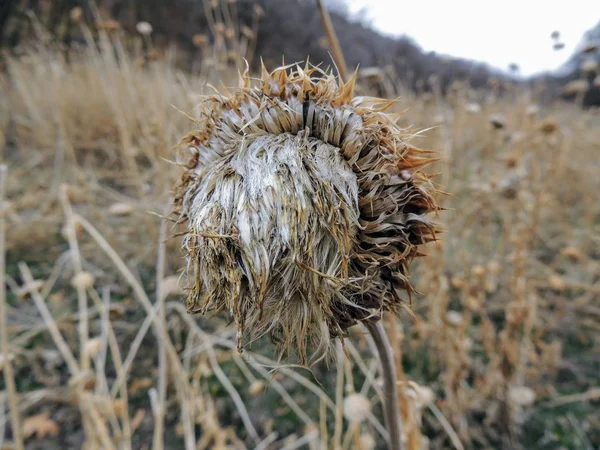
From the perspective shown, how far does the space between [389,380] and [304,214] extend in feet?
1.22

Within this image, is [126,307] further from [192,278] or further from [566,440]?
[566,440]

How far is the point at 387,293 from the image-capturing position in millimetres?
729

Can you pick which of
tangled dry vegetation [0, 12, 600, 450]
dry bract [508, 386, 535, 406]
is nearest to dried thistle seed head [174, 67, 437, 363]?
tangled dry vegetation [0, 12, 600, 450]

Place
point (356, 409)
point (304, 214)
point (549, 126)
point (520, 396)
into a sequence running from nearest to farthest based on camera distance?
point (304, 214) < point (356, 409) < point (520, 396) < point (549, 126)

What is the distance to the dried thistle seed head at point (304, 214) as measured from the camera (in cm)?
69

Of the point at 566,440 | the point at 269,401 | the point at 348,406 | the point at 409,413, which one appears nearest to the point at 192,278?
the point at 409,413

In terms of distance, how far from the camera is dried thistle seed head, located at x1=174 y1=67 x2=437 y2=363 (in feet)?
2.27

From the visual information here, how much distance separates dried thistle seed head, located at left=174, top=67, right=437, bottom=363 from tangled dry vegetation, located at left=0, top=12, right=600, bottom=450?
0.91 ft

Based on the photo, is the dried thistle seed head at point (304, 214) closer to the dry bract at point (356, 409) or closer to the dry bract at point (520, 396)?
the dry bract at point (356, 409)

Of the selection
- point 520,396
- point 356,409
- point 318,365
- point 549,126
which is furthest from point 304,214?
point 549,126

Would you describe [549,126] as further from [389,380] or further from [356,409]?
[389,380]

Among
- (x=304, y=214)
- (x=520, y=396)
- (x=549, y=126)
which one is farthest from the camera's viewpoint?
(x=549, y=126)

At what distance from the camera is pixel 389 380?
813 mm

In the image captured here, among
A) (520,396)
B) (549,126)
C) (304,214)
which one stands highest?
(304,214)
